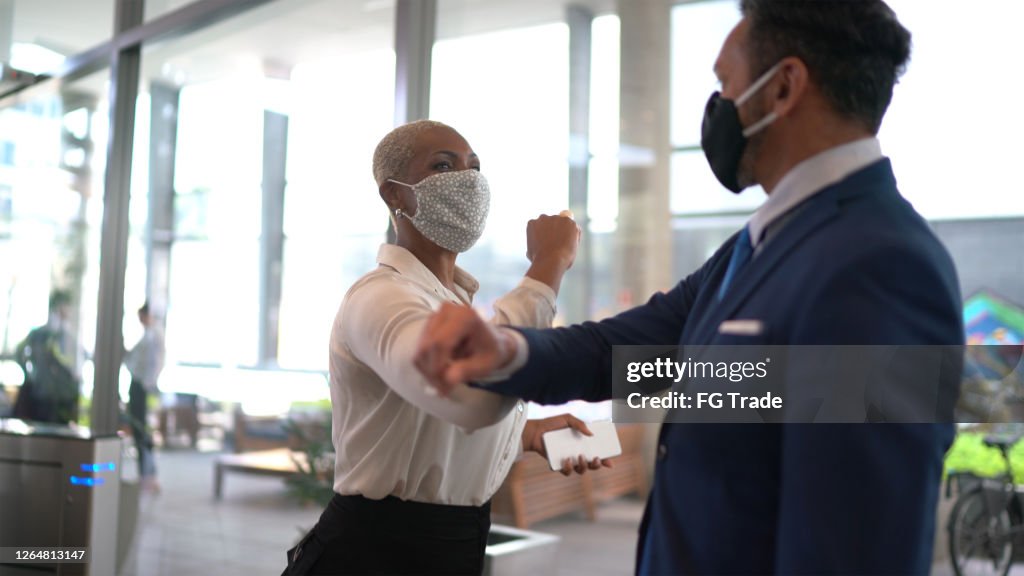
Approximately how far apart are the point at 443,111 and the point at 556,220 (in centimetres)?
187

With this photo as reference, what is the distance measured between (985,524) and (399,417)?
82.9 inches

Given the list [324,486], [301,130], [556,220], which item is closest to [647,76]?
[301,130]

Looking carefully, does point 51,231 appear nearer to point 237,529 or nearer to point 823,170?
point 237,529

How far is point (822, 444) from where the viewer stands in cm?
94

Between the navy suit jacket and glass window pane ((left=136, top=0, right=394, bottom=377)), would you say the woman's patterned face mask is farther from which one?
glass window pane ((left=136, top=0, right=394, bottom=377))

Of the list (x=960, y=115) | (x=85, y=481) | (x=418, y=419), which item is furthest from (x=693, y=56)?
(x=85, y=481)

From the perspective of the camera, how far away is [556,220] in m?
1.54

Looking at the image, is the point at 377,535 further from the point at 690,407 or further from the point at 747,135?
the point at 747,135

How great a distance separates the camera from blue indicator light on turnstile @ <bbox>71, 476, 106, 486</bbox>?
325cm

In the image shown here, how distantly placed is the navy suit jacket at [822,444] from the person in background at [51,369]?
4385 millimetres

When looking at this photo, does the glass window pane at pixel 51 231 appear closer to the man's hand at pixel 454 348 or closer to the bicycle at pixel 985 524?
the bicycle at pixel 985 524

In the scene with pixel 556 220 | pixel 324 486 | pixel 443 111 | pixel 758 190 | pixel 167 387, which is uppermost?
pixel 443 111

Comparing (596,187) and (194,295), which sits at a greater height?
(596,187)

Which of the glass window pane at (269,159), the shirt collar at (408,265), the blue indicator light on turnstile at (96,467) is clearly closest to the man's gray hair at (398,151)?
the shirt collar at (408,265)
